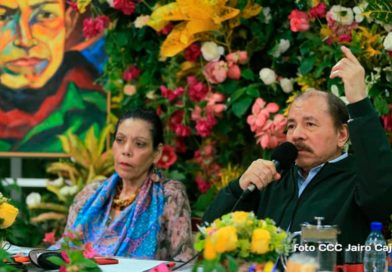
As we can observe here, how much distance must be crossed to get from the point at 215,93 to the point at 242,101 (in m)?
0.21

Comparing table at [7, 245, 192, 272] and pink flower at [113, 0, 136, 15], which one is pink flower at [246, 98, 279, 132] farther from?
table at [7, 245, 192, 272]

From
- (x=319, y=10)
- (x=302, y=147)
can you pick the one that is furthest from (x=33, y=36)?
(x=302, y=147)

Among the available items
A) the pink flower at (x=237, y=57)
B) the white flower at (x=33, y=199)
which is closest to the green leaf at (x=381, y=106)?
the pink flower at (x=237, y=57)

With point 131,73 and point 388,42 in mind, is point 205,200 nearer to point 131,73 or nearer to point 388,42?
point 131,73

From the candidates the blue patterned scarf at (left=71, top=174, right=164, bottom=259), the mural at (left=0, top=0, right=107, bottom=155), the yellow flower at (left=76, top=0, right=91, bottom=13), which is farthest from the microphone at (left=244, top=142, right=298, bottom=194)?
the mural at (left=0, top=0, right=107, bottom=155)

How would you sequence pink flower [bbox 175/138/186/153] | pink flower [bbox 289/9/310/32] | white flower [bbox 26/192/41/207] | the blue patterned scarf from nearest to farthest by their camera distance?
the blue patterned scarf → pink flower [bbox 289/9/310/32] → pink flower [bbox 175/138/186/153] → white flower [bbox 26/192/41/207]

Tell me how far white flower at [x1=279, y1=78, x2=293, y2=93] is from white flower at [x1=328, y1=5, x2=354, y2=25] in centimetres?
43

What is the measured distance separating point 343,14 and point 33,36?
2.03 meters

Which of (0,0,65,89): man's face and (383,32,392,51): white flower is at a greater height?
(0,0,65,89): man's face

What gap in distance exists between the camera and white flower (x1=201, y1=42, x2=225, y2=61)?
4656mm

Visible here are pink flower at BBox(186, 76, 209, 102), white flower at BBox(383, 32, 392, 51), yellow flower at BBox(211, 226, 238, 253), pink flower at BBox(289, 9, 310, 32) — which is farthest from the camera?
pink flower at BBox(186, 76, 209, 102)

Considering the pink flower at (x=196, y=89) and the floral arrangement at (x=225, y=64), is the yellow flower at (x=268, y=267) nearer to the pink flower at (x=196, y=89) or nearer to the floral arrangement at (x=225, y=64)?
the floral arrangement at (x=225, y=64)

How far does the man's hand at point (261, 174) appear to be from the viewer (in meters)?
3.21

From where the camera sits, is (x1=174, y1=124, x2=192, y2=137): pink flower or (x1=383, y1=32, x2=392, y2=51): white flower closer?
(x1=383, y1=32, x2=392, y2=51): white flower
